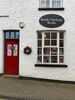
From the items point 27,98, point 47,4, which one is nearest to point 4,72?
point 47,4

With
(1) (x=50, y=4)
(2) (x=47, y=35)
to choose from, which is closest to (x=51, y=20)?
(2) (x=47, y=35)

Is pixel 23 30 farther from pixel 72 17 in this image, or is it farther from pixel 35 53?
pixel 72 17

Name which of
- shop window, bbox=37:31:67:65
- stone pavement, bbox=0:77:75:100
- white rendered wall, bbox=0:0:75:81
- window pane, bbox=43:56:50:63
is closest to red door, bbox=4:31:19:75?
white rendered wall, bbox=0:0:75:81

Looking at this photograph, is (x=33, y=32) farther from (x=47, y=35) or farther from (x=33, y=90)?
(x=33, y=90)

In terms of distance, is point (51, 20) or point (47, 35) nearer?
point (51, 20)

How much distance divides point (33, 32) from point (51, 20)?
1241 millimetres

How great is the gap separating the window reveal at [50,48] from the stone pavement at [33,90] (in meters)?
1.52

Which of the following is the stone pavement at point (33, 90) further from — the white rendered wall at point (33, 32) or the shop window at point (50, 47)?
the shop window at point (50, 47)

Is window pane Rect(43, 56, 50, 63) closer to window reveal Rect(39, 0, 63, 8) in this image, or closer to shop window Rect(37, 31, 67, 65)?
shop window Rect(37, 31, 67, 65)

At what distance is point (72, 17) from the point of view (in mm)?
22391

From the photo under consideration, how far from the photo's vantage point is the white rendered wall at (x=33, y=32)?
22.3m

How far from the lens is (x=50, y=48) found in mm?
22734

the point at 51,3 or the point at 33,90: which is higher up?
the point at 51,3

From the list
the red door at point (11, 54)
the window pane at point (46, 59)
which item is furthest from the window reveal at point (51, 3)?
the window pane at point (46, 59)
